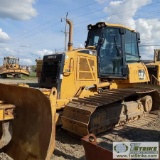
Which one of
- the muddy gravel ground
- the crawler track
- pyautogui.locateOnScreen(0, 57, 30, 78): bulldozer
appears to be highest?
pyautogui.locateOnScreen(0, 57, 30, 78): bulldozer

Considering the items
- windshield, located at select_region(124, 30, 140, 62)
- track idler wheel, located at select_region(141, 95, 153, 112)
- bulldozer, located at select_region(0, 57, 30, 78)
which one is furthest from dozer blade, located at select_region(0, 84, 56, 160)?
bulldozer, located at select_region(0, 57, 30, 78)

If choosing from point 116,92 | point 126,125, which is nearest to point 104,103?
point 116,92

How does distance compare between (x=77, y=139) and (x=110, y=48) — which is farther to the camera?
(x=110, y=48)

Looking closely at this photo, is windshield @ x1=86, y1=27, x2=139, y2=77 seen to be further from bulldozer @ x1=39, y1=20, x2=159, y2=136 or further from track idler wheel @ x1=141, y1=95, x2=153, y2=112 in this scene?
track idler wheel @ x1=141, y1=95, x2=153, y2=112

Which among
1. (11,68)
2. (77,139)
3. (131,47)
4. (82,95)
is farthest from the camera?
(11,68)

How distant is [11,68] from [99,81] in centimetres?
2938

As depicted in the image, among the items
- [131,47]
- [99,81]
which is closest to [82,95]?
[99,81]

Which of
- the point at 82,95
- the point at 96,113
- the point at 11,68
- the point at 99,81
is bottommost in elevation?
the point at 96,113

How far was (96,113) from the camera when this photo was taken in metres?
6.48

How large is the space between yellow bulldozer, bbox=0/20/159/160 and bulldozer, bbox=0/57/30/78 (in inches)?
1114

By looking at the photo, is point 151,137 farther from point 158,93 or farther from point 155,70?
point 155,70

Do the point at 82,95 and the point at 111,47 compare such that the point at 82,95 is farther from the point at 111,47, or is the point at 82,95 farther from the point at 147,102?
the point at 147,102

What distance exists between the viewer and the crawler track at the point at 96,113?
610cm

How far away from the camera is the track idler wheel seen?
864cm
